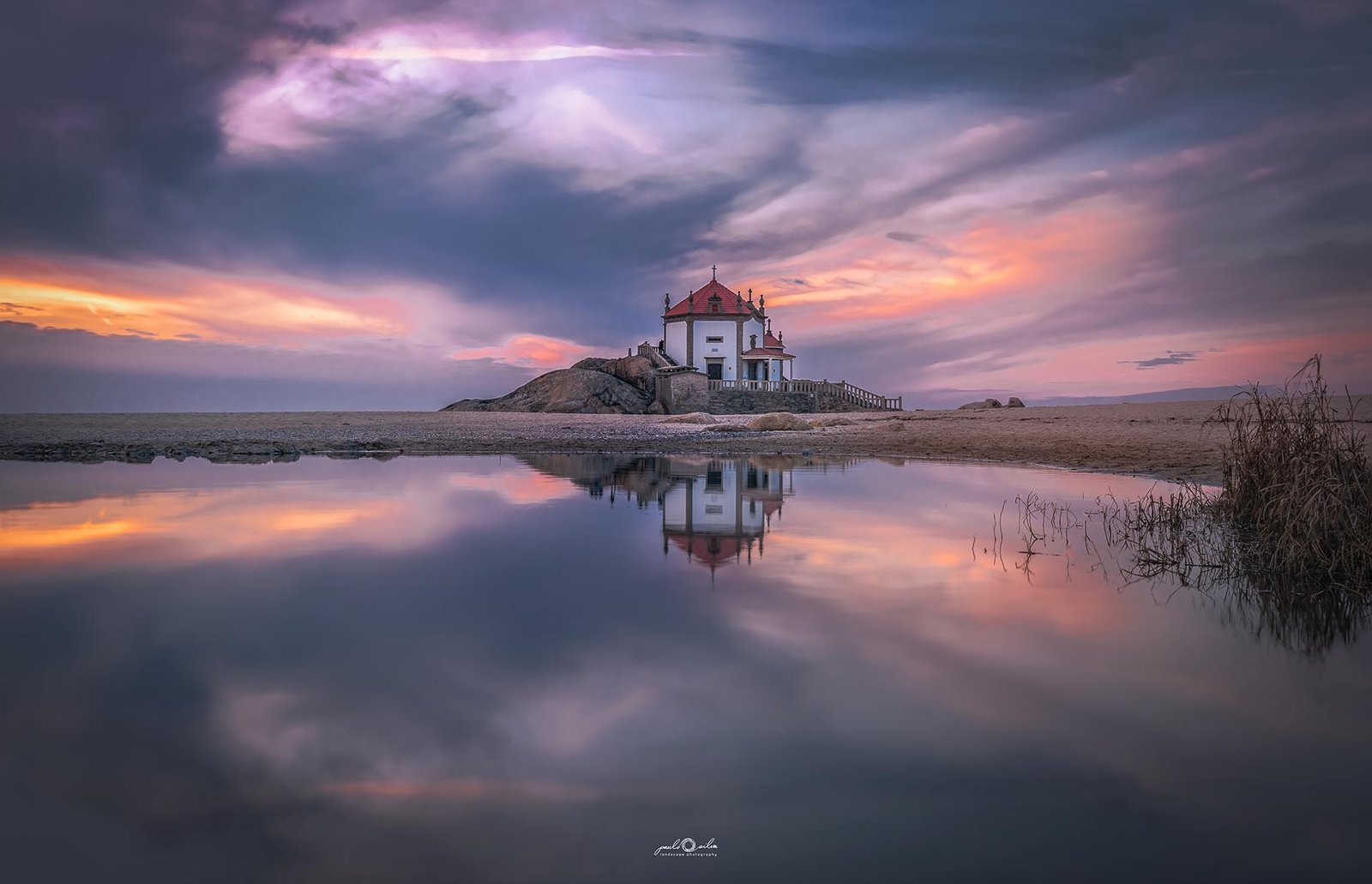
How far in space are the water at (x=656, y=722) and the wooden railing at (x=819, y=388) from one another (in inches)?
2203

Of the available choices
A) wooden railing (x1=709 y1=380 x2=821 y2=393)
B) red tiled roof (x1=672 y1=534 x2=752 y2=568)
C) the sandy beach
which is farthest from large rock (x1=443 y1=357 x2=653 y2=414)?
red tiled roof (x1=672 y1=534 x2=752 y2=568)

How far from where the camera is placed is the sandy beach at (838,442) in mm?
22000

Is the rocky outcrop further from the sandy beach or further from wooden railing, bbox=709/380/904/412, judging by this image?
the sandy beach

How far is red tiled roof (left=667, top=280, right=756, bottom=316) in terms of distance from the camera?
71875mm

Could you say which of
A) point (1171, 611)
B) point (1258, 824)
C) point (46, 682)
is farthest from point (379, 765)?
point (1171, 611)

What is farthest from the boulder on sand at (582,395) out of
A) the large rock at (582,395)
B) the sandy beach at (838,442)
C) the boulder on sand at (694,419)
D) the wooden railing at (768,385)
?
the sandy beach at (838,442)

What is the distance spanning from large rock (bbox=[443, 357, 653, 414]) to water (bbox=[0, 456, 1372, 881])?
2206 inches

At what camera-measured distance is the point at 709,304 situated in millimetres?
72750

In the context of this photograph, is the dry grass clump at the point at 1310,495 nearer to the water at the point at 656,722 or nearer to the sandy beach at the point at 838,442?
the water at the point at 656,722

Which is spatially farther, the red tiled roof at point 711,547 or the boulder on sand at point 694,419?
the boulder on sand at point 694,419

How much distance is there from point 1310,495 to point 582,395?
199ft

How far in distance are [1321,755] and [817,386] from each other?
6257 cm

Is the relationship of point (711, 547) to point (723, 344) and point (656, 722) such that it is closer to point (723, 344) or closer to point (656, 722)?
point (656, 722)

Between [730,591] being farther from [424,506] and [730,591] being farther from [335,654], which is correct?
[424,506]
